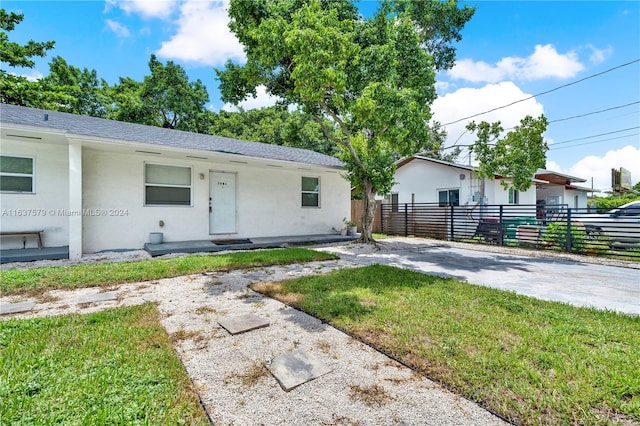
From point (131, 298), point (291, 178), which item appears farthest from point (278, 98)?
point (131, 298)

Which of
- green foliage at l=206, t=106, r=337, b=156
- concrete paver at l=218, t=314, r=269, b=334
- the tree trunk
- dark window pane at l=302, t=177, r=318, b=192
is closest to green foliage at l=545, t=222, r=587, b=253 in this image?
the tree trunk

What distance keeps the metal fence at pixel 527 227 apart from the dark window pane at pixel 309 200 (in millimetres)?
4281

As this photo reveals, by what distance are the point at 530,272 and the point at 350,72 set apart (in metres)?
6.10

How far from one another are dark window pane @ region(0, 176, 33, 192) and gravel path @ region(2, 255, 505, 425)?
4.26 m

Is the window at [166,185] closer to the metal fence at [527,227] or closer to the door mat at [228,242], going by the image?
the door mat at [228,242]

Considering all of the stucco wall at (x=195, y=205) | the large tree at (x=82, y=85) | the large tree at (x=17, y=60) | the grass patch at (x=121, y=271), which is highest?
the large tree at (x=82, y=85)

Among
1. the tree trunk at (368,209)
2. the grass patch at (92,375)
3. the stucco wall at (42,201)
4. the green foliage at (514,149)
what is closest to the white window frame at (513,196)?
the green foliage at (514,149)

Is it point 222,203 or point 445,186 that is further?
point 445,186

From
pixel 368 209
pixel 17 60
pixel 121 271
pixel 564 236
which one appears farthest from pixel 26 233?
pixel 564 236

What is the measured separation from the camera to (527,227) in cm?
912

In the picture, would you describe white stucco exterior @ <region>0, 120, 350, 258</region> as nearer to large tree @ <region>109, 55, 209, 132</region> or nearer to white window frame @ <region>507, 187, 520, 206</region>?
white window frame @ <region>507, 187, 520, 206</region>

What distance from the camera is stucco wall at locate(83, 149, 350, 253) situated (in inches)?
281

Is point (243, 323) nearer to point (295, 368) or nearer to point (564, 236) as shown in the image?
point (295, 368)

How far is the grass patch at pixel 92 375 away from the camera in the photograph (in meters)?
1.66
